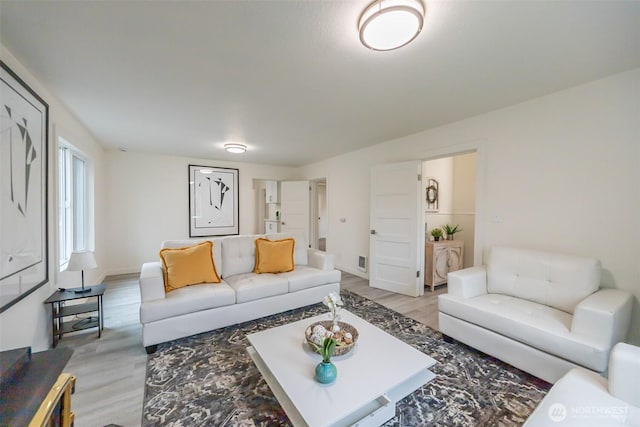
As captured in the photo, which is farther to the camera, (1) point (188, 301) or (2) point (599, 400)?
(1) point (188, 301)

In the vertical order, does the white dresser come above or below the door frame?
below

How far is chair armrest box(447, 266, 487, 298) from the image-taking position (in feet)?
7.54

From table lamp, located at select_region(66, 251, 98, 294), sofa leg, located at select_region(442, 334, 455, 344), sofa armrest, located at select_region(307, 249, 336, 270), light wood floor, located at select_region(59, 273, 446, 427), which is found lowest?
light wood floor, located at select_region(59, 273, 446, 427)

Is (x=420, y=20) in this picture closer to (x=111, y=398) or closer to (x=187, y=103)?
(x=187, y=103)

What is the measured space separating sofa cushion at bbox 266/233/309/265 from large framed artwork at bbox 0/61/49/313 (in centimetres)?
211

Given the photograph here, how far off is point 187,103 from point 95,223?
8.95 ft

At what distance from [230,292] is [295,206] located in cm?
357

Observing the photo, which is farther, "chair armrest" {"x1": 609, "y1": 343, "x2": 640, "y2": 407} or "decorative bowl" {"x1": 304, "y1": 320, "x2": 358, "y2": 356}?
"decorative bowl" {"x1": 304, "y1": 320, "x2": 358, "y2": 356}

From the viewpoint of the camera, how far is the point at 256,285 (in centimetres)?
267

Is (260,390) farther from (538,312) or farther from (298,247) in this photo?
(538,312)

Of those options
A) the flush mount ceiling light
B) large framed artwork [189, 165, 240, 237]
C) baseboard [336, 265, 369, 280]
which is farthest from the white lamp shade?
baseboard [336, 265, 369, 280]

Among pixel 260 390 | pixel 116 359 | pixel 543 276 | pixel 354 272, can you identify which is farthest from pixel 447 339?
pixel 116 359

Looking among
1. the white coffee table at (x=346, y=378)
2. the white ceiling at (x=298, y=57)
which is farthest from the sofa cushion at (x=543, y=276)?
the white ceiling at (x=298, y=57)

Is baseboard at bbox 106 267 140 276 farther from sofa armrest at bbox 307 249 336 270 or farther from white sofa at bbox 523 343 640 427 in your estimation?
white sofa at bbox 523 343 640 427
